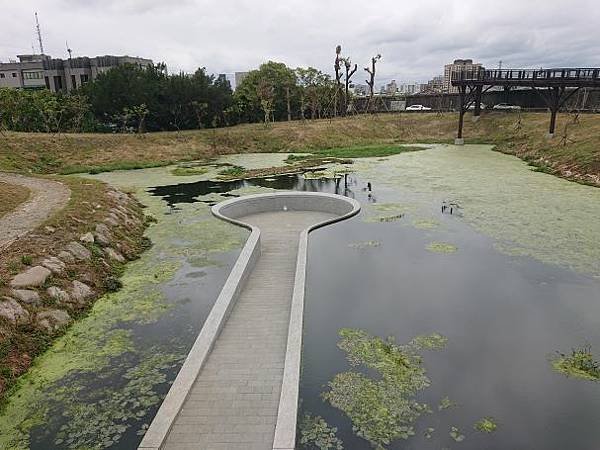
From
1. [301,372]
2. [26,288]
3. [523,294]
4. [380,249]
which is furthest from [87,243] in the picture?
[523,294]

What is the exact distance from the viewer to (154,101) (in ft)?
114

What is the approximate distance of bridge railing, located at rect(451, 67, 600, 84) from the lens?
88.0 ft

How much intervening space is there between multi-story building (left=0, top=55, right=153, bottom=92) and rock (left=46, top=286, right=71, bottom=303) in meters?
54.1

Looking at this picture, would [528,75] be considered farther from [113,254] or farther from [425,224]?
[113,254]

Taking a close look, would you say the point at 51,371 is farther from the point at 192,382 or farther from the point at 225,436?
the point at 225,436

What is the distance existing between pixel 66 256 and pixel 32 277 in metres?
1.37

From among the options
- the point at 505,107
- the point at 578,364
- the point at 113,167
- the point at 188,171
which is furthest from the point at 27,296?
the point at 505,107

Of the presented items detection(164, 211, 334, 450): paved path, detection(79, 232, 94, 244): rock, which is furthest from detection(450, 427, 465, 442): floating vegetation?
→ detection(79, 232, 94, 244): rock

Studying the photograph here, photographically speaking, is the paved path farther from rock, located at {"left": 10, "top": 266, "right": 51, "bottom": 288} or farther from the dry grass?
the dry grass

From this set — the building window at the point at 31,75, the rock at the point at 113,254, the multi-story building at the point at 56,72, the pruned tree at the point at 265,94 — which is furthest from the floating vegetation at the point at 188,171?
the building window at the point at 31,75

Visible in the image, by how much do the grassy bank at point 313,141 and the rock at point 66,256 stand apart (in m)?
16.0

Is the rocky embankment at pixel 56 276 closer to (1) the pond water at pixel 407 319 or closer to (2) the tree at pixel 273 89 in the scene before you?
(1) the pond water at pixel 407 319

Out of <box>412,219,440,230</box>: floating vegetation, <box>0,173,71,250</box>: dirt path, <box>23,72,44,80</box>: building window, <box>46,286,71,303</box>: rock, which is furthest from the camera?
<box>23,72,44,80</box>: building window

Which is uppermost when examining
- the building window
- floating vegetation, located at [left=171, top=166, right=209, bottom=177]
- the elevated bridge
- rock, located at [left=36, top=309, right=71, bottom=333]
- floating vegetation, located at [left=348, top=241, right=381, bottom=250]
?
the building window
